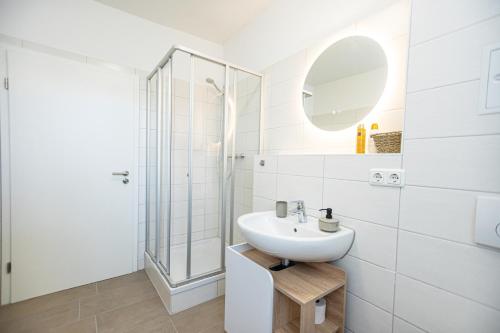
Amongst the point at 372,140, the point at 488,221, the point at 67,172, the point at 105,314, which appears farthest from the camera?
the point at 67,172

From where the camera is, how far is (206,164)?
1.83 m

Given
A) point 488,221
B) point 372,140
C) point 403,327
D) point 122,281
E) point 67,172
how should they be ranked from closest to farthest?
1. point 488,221
2. point 403,327
3. point 372,140
4. point 67,172
5. point 122,281

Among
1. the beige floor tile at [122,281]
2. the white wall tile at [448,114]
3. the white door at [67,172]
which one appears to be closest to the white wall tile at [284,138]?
the white wall tile at [448,114]

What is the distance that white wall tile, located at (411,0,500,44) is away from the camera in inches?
27.7

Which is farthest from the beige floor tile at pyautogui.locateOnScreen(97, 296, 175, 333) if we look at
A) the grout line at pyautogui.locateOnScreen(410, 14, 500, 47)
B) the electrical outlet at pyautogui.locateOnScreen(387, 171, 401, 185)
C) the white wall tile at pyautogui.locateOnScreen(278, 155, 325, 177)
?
the grout line at pyautogui.locateOnScreen(410, 14, 500, 47)

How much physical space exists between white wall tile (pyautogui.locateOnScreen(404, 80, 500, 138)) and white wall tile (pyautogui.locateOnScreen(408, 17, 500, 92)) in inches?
1.3

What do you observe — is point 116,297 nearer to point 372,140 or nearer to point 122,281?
point 122,281

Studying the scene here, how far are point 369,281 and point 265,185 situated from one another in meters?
0.87

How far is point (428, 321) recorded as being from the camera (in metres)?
0.83

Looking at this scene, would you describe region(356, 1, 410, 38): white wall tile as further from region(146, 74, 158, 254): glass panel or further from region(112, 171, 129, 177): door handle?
region(112, 171, 129, 177): door handle

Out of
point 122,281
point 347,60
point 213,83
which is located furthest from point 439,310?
point 122,281

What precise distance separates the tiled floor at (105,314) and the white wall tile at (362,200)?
1.15m

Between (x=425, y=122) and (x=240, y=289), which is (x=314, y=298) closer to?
(x=240, y=289)

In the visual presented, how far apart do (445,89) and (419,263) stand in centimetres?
68
